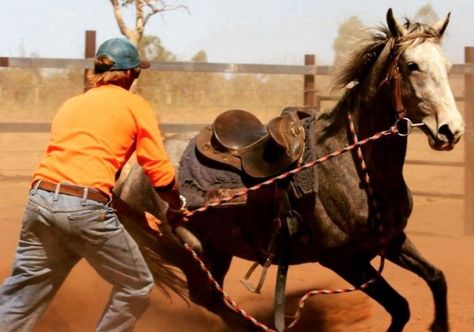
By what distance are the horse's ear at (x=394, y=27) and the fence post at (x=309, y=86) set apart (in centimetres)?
470

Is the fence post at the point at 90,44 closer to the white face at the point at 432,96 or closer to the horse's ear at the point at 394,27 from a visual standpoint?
the horse's ear at the point at 394,27

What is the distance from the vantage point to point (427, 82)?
13.4 ft

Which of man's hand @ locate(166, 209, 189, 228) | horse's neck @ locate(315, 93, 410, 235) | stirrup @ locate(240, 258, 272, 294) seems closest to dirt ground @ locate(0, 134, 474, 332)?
stirrup @ locate(240, 258, 272, 294)

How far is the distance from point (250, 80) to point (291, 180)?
57.0 feet

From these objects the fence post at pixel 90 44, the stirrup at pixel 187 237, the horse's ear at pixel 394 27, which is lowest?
the stirrup at pixel 187 237

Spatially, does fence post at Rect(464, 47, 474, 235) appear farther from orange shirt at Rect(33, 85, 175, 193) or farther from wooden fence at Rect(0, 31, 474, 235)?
orange shirt at Rect(33, 85, 175, 193)

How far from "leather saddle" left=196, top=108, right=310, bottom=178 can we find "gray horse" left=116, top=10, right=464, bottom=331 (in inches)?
3.5

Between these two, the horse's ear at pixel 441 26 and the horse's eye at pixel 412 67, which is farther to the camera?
the horse's ear at pixel 441 26

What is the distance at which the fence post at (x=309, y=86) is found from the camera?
9.17 metres

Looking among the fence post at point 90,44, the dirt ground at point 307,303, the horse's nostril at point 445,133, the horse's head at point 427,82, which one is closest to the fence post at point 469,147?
the dirt ground at point 307,303

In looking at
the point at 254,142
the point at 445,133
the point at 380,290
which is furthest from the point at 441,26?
the point at 380,290

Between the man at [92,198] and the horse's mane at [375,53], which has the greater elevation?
the horse's mane at [375,53]

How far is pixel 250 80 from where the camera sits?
70.8ft

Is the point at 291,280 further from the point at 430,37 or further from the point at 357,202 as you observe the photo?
the point at 430,37
